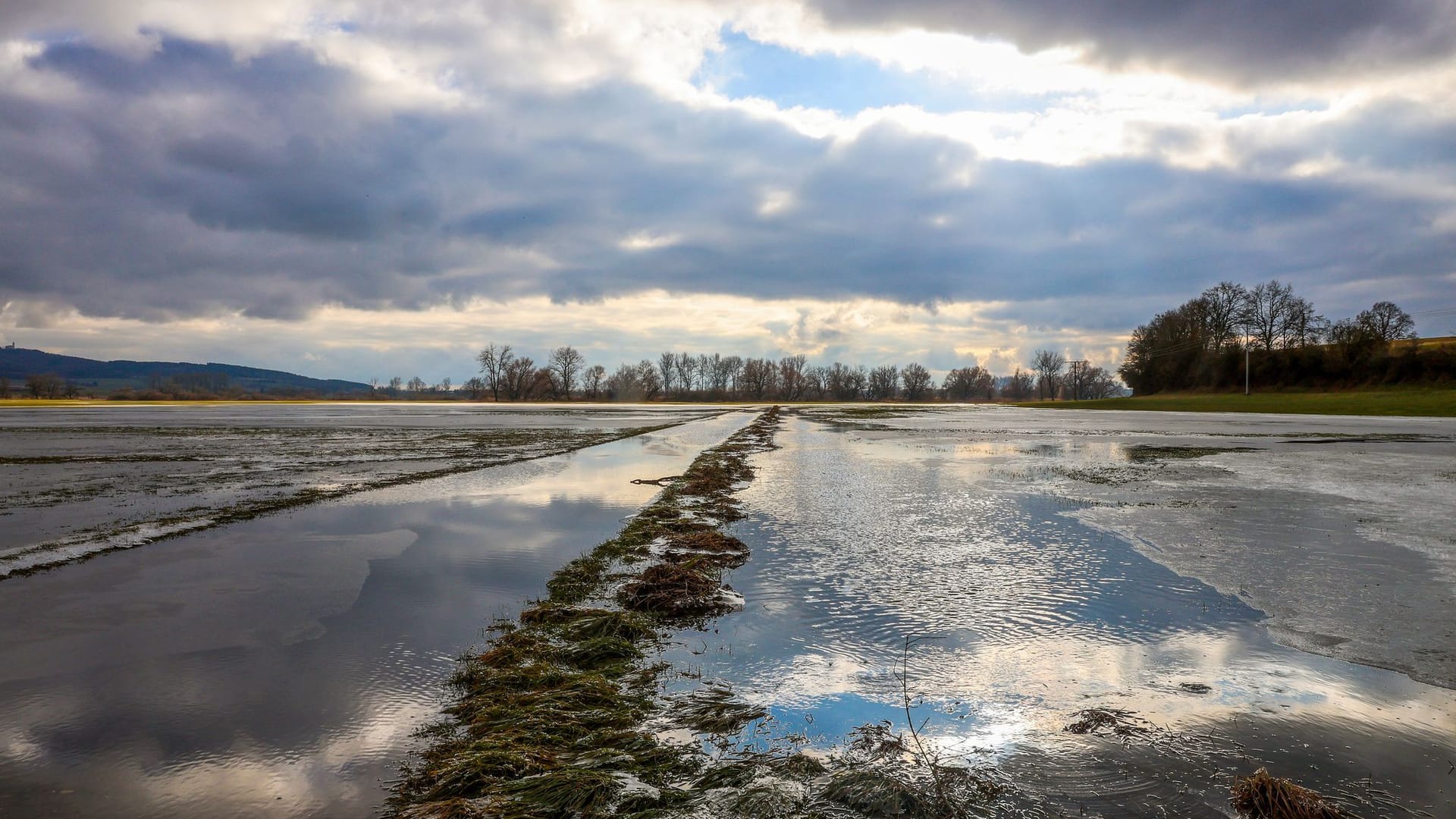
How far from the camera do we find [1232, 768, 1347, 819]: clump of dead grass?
11.9 ft

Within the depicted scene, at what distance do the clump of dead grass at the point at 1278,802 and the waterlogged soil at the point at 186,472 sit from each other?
12.9m

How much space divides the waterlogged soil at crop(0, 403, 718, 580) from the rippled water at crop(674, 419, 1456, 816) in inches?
400

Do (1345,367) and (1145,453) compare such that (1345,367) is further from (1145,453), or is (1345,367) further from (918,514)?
(918,514)

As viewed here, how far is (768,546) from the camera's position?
411 inches

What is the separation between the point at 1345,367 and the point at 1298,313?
77.2ft

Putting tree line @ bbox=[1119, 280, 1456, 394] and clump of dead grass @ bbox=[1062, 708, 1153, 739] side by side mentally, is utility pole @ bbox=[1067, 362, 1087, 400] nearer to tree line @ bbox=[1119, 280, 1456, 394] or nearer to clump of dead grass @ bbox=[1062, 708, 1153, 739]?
tree line @ bbox=[1119, 280, 1456, 394]

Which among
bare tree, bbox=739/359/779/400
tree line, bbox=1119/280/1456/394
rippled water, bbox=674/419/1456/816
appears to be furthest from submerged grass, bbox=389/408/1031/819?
bare tree, bbox=739/359/779/400

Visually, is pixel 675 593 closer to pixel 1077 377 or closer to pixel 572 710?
pixel 572 710

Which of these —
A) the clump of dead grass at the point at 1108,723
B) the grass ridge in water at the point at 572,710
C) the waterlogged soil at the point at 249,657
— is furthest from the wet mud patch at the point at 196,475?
the clump of dead grass at the point at 1108,723

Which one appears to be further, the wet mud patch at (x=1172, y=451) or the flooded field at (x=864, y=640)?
the wet mud patch at (x=1172, y=451)

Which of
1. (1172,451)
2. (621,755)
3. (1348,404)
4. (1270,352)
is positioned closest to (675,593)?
(621,755)

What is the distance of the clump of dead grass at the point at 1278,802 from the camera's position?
11.9 feet

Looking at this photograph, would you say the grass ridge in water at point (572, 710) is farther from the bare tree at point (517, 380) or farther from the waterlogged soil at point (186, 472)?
the bare tree at point (517, 380)

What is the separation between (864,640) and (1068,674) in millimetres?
1646
